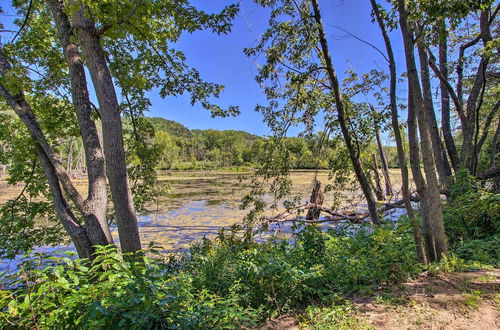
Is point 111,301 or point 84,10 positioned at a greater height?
point 84,10

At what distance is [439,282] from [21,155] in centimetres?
573

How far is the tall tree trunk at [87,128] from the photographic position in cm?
343

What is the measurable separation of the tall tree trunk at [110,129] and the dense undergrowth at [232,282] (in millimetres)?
416

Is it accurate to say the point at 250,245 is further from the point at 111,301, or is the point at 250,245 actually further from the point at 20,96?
the point at 20,96

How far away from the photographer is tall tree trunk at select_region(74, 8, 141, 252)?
131 inches

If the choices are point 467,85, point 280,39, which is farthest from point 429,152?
point 467,85

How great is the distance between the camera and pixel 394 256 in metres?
3.12

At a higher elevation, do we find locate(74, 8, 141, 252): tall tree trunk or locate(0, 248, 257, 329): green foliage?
locate(74, 8, 141, 252): tall tree trunk

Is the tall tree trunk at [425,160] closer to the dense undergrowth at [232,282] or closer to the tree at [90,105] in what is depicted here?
the dense undergrowth at [232,282]

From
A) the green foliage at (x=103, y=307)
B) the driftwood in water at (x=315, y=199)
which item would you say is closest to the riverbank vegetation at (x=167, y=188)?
the green foliage at (x=103, y=307)

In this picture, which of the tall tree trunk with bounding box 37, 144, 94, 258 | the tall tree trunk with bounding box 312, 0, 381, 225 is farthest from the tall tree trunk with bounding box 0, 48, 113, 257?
the tall tree trunk with bounding box 312, 0, 381, 225

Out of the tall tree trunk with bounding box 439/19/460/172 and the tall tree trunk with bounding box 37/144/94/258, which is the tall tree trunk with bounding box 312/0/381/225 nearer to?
the tall tree trunk with bounding box 439/19/460/172

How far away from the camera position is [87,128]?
Answer: 3541 millimetres

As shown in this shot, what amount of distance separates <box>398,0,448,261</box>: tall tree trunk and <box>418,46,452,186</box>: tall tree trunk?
325cm
